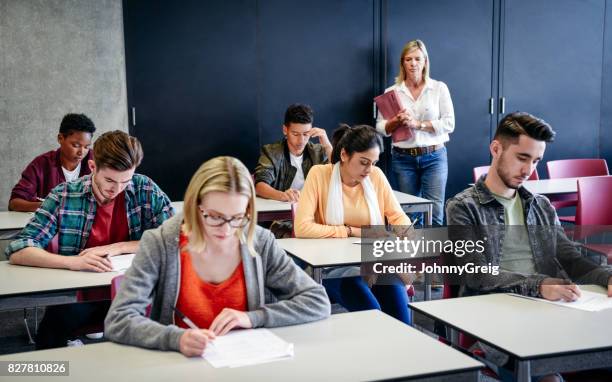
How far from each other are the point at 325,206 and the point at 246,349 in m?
1.82

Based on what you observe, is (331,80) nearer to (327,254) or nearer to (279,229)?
(279,229)

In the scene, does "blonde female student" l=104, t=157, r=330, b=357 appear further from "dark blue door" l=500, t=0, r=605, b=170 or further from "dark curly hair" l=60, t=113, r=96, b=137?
"dark blue door" l=500, t=0, r=605, b=170

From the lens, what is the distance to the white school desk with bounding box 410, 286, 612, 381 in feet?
6.04

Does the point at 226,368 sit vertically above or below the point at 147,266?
below

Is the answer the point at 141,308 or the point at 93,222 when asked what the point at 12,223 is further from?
the point at 141,308

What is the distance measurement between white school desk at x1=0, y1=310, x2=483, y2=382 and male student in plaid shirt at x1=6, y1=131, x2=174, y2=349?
3.36 feet

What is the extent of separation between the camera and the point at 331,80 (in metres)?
6.24

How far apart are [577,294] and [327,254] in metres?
1.16

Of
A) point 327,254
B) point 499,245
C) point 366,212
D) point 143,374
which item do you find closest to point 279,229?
point 366,212

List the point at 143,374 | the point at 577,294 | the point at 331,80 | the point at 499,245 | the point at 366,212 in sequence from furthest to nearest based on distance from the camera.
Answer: the point at 331,80, the point at 366,212, the point at 499,245, the point at 577,294, the point at 143,374

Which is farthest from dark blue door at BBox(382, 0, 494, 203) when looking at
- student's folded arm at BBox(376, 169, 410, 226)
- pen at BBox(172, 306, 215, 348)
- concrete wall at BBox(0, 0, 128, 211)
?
pen at BBox(172, 306, 215, 348)

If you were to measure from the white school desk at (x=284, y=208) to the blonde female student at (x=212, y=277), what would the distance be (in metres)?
2.07

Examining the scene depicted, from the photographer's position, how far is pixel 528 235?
2756 millimetres

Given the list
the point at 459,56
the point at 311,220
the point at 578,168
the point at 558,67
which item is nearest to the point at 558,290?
the point at 311,220
